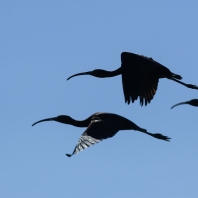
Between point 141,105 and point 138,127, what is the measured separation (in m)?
1.33

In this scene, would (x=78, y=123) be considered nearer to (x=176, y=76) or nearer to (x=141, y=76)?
(x=141, y=76)

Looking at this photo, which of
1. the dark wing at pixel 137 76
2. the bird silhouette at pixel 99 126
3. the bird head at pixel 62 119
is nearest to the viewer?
the bird silhouette at pixel 99 126

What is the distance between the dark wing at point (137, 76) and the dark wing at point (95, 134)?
1.53 m

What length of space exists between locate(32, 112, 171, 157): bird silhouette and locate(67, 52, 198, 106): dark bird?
792 mm

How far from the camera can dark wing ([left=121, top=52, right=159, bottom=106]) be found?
33125 millimetres

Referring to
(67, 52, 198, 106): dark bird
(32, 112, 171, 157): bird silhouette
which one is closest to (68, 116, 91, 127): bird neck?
(32, 112, 171, 157): bird silhouette

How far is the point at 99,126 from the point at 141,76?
2.95 meters

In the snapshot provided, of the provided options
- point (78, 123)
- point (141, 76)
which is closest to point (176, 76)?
point (141, 76)

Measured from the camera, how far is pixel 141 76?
33.2m

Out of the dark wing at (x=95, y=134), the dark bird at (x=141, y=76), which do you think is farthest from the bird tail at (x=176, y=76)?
the dark wing at (x=95, y=134)

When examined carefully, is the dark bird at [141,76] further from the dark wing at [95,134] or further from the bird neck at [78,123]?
the bird neck at [78,123]

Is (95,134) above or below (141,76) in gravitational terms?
below

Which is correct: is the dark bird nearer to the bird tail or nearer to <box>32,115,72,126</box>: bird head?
the bird tail

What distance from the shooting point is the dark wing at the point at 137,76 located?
33.1 meters
